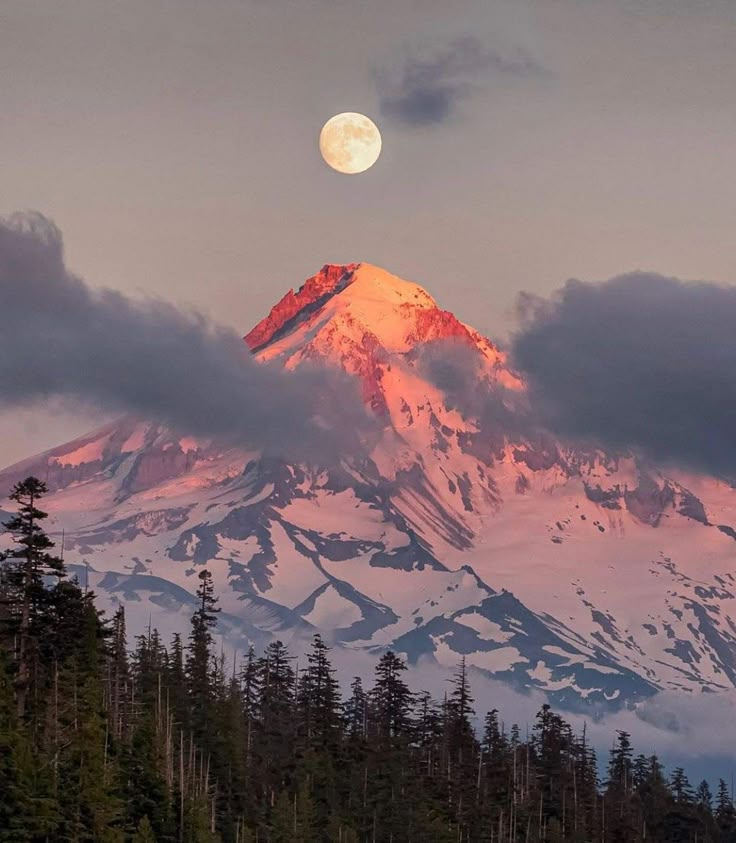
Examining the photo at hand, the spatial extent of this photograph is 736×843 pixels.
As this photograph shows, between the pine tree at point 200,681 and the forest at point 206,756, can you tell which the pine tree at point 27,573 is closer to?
the forest at point 206,756

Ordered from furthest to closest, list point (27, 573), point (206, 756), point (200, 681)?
point (200, 681) < point (206, 756) < point (27, 573)

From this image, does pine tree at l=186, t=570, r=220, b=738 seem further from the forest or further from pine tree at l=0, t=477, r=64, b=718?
pine tree at l=0, t=477, r=64, b=718

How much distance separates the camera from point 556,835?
17000 centimetres

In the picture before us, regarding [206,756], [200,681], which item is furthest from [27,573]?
[200,681]

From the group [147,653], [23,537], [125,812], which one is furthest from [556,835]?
[23,537]

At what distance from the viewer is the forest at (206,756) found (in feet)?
329

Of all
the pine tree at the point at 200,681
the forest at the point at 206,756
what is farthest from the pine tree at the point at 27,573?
the pine tree at the point at 200,681

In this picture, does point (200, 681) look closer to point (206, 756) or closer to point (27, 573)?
point (206, 756)

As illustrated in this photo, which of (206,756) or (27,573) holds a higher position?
(206,756)

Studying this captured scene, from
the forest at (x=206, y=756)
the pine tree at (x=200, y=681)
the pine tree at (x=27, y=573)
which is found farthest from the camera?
the pine tree at (x=200, y=681)

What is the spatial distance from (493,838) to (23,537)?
253 ft

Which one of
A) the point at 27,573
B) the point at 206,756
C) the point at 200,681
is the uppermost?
the point at 200,681

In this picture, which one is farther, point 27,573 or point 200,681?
point 200,681

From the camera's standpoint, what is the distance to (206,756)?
14512 cm
